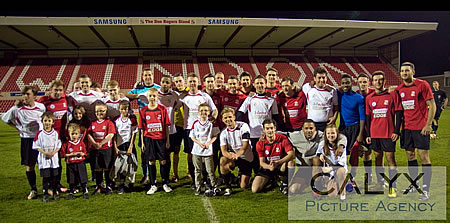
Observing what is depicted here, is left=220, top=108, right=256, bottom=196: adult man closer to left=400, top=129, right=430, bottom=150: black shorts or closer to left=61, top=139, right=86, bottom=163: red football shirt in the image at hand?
left=61, top=139, right=86, bottom=163: red football shirt

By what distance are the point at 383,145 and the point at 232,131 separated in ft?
7.10

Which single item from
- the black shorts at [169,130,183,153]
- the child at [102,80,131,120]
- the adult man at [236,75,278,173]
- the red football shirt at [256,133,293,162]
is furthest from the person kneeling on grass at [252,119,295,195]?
the child at [102,80,131,120]

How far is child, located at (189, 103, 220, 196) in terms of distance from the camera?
437 centimetres

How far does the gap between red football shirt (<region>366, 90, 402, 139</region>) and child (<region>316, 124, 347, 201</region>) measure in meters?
0.59

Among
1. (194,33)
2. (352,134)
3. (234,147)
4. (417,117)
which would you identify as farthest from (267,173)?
(194,33)

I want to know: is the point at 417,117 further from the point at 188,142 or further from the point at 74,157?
the point at 74,157

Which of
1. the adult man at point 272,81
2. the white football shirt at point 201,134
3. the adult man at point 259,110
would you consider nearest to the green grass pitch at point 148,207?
the white football shirt at point 201,134

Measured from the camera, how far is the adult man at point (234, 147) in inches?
177

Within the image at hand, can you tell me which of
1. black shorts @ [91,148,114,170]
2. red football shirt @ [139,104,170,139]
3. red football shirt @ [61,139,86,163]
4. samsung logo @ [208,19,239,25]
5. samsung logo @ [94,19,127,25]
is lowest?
black shorts @ [91,148,114,170]

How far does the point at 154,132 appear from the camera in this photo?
180 inches

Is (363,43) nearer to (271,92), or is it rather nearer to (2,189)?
(271,92)

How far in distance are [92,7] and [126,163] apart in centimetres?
308

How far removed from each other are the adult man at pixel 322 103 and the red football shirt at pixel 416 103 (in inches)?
39.1

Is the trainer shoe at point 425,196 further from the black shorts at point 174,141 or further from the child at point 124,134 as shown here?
the child at point 124,134
